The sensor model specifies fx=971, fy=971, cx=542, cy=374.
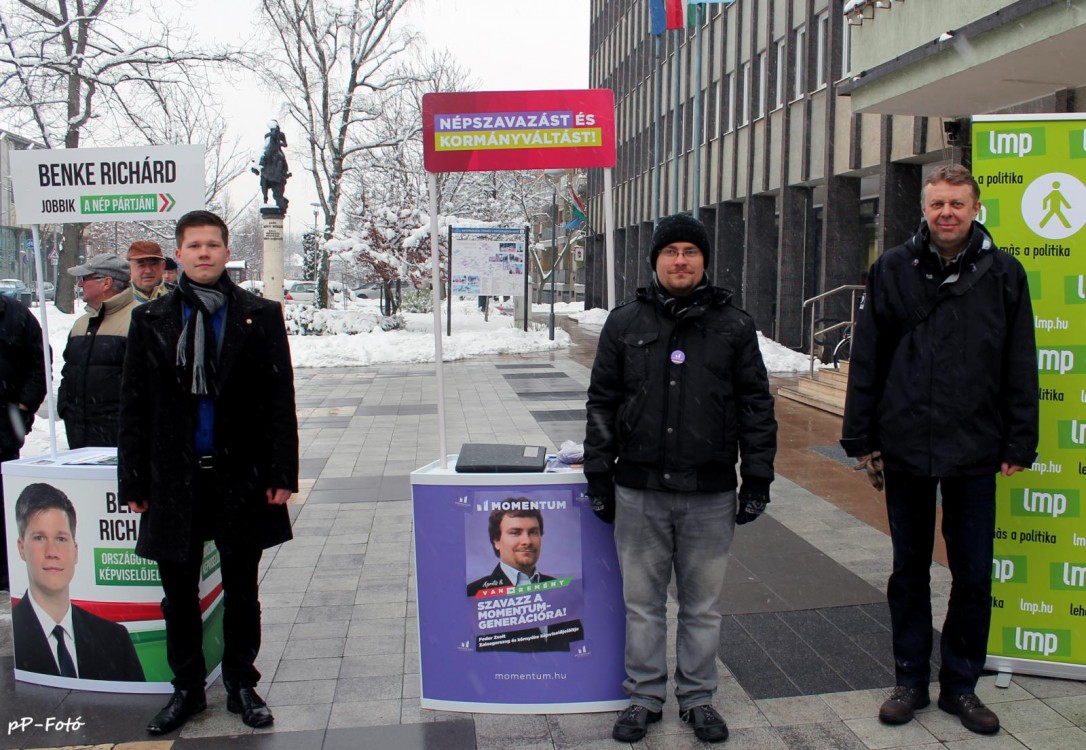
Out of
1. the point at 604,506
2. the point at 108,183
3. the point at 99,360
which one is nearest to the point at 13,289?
the point at 99,360

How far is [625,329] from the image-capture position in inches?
144

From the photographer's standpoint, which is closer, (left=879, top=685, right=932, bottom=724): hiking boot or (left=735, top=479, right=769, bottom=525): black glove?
(left=735, top=479, right=769, bottom=525): black glove

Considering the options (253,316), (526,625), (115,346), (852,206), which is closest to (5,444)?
(115,346)

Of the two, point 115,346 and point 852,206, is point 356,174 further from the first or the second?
point 115,346

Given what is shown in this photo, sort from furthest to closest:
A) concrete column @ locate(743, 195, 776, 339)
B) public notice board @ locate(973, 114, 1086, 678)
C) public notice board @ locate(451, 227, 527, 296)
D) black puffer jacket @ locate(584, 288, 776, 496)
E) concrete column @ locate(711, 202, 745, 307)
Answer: concrete column @ locate(711, 202, 745, 307)
concrete column @ locate(743, 195, 776, 339)
public notice board @ locate(451, 227, 527, 296)
public notice board @ locate(973, 114, 1086, 678)
black puffer jacket @ locate(584, 288, 776, 496)

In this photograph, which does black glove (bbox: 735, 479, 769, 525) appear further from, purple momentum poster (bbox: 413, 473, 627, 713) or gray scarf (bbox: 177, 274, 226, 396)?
gray scarf (bbox: 177, 274, 226, 396)

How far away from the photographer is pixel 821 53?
21.5 meters

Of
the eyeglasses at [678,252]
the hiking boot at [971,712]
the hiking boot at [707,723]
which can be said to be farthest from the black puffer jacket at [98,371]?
the hiking boot at [971,712]

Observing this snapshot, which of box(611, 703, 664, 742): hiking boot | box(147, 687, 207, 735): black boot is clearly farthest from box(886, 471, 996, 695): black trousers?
box(147, 687, 207, 735): black boot

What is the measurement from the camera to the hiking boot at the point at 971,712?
12.2 ft

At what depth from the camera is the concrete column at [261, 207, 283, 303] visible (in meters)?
22.2

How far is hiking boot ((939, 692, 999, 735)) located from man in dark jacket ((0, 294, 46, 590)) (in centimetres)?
472

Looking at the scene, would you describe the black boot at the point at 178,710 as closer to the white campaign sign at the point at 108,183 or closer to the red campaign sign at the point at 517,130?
the white campaign sign at the point at 108,183

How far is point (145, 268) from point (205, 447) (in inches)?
83.4
